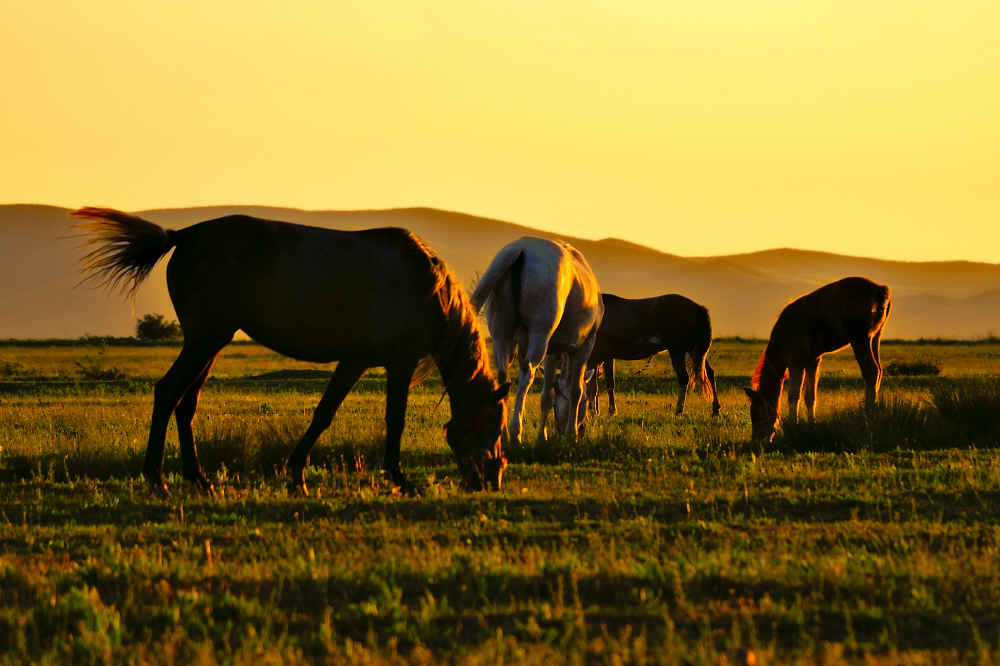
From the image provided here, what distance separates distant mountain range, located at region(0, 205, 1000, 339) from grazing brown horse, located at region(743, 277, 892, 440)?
10477 cm

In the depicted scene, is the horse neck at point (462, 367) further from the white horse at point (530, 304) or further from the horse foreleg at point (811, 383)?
the horse foreleg at point (811, 383)

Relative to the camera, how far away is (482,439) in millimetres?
9664

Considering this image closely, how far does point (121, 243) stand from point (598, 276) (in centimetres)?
14648

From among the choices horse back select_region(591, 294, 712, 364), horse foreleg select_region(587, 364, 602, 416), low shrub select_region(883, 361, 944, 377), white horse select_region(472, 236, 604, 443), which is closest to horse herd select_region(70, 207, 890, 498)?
white horse select_region(472, 236, 604, 443)

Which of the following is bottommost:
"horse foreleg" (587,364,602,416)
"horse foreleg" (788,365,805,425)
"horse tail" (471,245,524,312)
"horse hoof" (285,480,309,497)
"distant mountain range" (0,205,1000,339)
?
"horse hoof" (285,480,309,497)

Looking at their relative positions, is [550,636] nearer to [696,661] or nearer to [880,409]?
[696,661]

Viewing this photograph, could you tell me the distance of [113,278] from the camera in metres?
9.16

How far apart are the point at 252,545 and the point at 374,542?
2.61 ft

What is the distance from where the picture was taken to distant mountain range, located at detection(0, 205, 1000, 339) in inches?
4929

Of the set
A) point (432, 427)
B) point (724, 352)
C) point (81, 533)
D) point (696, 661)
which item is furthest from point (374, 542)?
point (724, 352)

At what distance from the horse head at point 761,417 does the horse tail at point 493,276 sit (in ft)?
11.9

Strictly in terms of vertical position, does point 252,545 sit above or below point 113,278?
below

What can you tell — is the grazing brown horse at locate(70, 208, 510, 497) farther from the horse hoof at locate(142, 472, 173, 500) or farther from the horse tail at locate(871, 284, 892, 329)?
→ the horse tail at locate(871, 284, 892, 329)

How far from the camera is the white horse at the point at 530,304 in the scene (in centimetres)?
1173
